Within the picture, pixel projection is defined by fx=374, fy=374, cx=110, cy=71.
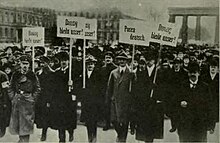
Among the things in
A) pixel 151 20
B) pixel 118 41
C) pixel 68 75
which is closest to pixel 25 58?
pixel 68 75

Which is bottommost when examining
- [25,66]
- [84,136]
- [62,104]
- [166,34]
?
[84,136]

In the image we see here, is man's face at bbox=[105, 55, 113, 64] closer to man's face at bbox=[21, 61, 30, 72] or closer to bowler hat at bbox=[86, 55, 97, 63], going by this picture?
bowler hat at bbox=[86, 55, 97, 63]

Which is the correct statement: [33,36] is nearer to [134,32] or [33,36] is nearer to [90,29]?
[90,29]

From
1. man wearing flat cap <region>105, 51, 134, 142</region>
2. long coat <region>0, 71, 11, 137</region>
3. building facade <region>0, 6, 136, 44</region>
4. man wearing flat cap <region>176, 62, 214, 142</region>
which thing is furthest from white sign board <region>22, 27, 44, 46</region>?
man wearing flat cap <region>176, 62, 214, 142</region>

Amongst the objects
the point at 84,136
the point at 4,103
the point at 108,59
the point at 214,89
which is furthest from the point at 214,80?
the point at 4,103

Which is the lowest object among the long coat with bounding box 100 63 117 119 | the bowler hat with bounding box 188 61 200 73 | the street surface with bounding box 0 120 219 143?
the street surface with bounding box 0 120 219 143

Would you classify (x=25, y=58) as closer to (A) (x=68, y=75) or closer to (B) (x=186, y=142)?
(A) (x=68, y=75)
